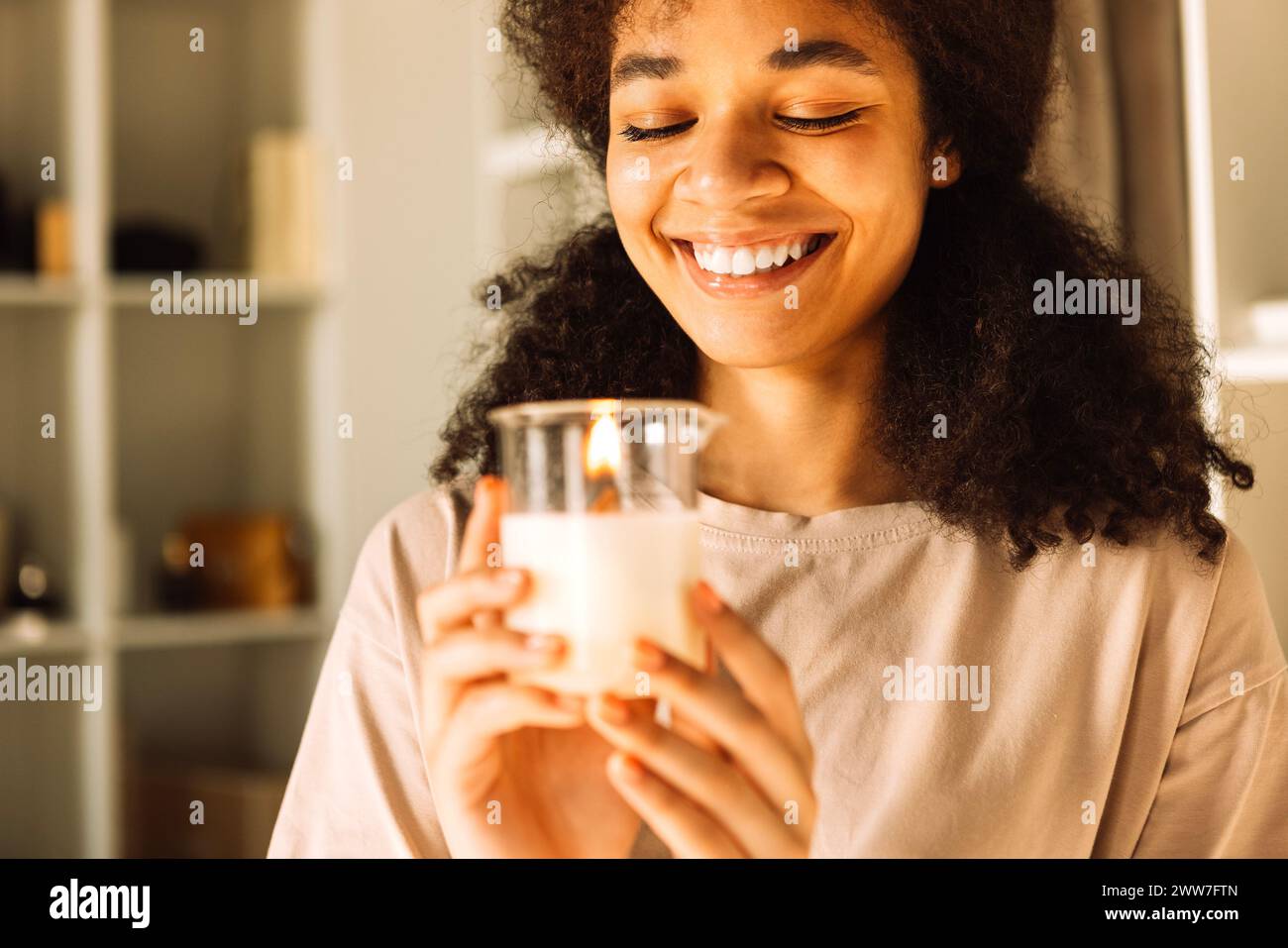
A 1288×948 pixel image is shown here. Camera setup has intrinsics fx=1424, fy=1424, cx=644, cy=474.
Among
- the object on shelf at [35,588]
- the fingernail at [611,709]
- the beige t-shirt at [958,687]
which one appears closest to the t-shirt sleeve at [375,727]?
the beige t-shirt at [958,687]

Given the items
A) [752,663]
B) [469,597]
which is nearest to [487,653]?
[469,597]

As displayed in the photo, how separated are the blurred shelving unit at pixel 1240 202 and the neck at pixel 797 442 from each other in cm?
58

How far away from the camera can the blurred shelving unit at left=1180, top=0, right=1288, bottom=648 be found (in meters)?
1.56

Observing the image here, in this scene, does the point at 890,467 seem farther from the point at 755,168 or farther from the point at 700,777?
the point at 700,777

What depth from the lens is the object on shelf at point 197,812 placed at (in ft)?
8.04

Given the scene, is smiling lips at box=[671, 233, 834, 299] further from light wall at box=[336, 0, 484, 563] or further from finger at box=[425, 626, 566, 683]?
light wall at box=[336, 0, 484, 563]

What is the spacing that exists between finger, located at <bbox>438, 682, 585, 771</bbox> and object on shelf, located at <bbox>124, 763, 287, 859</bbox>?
1785 mm

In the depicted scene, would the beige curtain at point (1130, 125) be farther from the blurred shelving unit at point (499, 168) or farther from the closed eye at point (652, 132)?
the blurred shelving unit at point (499, 168)

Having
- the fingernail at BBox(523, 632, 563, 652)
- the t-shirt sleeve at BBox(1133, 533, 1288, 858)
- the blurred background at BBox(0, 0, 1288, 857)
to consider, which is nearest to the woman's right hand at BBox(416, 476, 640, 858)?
the fingernail at BBox(523, 632, 563, 652)

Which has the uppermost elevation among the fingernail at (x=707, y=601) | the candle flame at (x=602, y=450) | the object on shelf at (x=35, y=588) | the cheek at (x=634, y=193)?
the cheek at (x=634, y=193)

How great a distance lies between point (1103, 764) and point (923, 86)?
543mm

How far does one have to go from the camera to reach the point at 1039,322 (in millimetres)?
1190

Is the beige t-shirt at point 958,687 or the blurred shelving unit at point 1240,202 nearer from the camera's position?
the beige t-shirt at point 958,687

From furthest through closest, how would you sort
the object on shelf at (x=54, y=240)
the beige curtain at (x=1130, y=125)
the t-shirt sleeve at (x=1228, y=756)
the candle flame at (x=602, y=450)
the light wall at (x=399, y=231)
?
the light wall at (x=399, y=231) → the object on shelf at (x=54, y=240) → the beige curtain at (x=1130, y=125) → the t-shirt sleeve at (x=1228, y=756) → the candle flame at (x=602, y=450)
